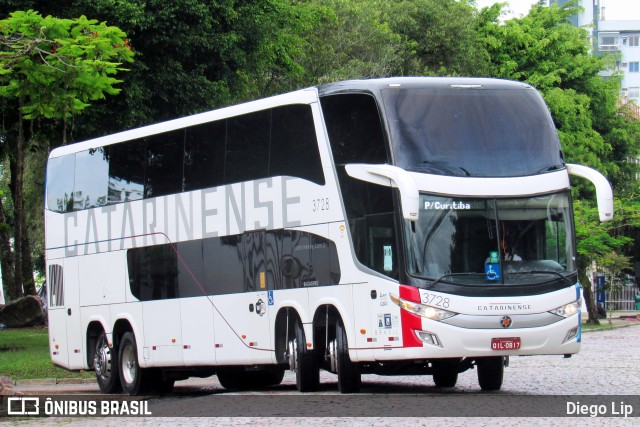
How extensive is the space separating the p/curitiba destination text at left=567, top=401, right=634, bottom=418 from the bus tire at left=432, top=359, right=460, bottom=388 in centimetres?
256

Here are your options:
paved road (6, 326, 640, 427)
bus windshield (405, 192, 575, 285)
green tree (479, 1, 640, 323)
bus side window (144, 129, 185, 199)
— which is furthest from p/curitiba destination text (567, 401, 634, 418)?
green tree (479, 1, 640, 323)

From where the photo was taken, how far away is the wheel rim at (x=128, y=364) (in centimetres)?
2162

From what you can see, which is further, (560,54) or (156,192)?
(560,54)

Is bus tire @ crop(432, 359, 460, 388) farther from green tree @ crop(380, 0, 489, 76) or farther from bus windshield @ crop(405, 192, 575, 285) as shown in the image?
green tree @ crop(380, 0, 489, 76)

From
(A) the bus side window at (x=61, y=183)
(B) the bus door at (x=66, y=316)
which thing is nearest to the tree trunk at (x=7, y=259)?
(A) the bus side window at (x=61, y=183)

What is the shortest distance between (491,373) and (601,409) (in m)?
3.75

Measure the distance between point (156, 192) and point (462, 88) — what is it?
6.06m

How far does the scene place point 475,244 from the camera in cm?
1636

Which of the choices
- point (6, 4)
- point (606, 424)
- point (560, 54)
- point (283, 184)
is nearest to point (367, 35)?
point (560, 54)

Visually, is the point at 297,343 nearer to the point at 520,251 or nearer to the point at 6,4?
the point at 520,251

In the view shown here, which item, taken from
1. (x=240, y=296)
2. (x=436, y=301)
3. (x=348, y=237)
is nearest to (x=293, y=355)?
(x=240, y=296)

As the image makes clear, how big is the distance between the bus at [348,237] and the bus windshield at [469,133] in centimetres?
2

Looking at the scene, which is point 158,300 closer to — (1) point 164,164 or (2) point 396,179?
(1) point 164,164

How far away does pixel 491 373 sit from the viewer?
59.2 feet
